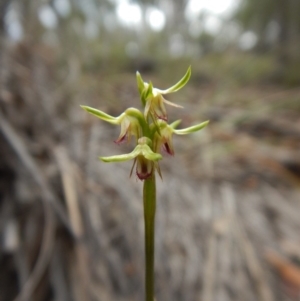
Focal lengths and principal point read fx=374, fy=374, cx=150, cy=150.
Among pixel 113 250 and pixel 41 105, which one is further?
pixel 41 105

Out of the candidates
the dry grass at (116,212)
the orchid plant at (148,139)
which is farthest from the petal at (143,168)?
the dry grass at (116,212)

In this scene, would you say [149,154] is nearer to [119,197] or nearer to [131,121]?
[131,121]

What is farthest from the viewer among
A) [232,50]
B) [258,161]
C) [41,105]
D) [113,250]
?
[232,50]

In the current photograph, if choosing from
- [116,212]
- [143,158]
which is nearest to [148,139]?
[143,158]

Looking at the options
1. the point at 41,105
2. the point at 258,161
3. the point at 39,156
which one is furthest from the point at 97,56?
the point at 39,156

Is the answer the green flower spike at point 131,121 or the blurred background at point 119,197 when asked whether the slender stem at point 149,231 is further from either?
the blurred background at point 119,197

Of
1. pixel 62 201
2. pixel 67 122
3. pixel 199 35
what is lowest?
pixel 62 201

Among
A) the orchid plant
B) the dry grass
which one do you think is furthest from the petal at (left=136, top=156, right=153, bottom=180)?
the dry grass

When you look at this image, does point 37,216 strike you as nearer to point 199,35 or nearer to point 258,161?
point 258,161
